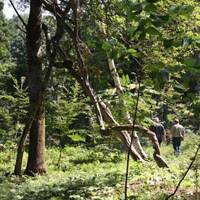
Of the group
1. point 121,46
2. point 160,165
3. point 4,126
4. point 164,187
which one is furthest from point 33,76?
point 4,126

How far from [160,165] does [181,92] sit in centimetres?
818

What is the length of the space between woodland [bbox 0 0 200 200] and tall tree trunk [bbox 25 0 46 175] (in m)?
0.02

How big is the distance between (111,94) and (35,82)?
3.74 m

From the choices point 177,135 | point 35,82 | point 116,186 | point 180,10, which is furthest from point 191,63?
point 177,135

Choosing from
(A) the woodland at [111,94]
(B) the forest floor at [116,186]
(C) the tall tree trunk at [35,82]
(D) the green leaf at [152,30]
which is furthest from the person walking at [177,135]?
(D) the green leaf at [152,30]

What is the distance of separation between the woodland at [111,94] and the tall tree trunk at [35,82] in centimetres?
2

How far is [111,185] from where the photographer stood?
8.38 metres

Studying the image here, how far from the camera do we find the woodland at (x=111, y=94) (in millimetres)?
2666

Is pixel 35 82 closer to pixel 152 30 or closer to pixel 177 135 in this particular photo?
pixel 177 135

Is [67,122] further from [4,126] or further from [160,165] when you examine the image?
[4,126]

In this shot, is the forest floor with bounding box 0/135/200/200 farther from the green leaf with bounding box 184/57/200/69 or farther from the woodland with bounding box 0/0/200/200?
the green leaf with bounding box 184/57/200/69

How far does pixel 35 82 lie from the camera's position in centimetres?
1183

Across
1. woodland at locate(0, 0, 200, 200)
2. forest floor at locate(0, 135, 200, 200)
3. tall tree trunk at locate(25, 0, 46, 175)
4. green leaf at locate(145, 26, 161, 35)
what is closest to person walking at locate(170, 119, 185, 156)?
woodland at locate(0, 0, 200, 200)

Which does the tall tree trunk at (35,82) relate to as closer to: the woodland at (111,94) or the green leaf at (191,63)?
the woodland at (111,94)
